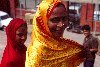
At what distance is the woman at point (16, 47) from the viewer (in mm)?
3041

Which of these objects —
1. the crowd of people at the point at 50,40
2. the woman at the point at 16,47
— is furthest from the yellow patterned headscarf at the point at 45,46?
the woman at the point at 16,47

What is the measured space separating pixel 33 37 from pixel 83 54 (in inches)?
17.2

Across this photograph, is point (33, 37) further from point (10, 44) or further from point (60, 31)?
point (10, 44)

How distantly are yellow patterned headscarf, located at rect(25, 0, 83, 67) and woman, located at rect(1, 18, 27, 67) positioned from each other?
0.83 m

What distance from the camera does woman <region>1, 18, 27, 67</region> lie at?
3.04 metres

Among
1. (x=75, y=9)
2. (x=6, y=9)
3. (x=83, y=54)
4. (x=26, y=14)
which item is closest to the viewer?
(x=83, y=54)

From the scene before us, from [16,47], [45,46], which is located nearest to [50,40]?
[45,46]

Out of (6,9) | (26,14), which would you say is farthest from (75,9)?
(6,9)

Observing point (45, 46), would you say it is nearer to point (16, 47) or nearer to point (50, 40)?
point (50, 40)

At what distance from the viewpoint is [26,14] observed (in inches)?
864

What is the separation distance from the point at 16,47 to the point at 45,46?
3.35ft

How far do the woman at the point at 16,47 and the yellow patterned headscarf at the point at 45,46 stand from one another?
830 millimetres

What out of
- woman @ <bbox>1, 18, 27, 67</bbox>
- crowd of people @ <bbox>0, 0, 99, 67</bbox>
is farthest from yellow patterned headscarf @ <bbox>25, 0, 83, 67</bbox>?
woman @ <bbox>1, 18, 27, 67</bbox>

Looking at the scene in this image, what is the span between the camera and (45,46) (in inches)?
83.1
